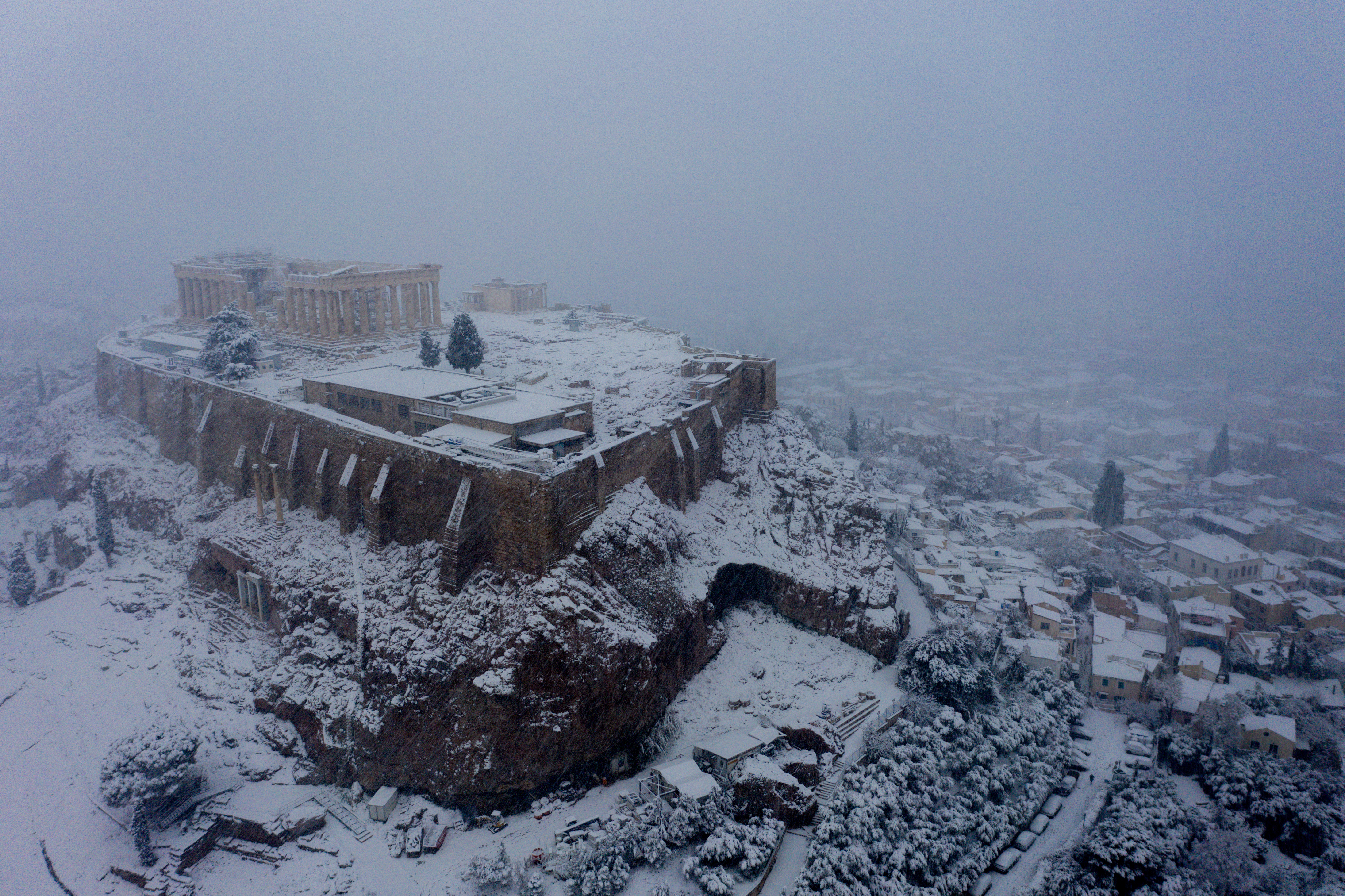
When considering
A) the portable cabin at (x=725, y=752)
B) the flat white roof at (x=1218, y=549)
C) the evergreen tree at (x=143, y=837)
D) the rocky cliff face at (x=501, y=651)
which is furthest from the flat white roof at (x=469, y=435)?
the flat white roof at (x=1218, y=549)

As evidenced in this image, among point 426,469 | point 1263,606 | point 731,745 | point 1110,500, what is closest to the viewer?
point 731,745

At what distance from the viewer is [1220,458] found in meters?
59.3

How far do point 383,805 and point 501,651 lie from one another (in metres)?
5.46

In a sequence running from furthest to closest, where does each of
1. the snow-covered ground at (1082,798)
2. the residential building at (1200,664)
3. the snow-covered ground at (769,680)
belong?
the residential building at (1200,664) → the snow-covered ground at (769,680) → the snow-covered ground at (1082,798)

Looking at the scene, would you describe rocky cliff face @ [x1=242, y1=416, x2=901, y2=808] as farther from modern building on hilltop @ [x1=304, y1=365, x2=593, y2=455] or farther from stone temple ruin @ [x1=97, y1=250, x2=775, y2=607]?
modern building on hilltop @ [x1=304, y1=365, x2=593, y2=455]

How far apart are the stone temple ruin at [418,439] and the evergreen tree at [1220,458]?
44062mm

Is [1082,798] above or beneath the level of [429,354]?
beneath

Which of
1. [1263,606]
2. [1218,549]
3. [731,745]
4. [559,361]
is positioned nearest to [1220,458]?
[1218,549]

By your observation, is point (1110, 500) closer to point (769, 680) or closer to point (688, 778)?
point (769, 680)

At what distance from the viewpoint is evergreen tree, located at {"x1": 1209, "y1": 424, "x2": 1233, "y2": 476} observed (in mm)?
59312

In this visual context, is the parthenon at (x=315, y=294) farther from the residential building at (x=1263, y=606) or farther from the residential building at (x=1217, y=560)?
the residential building at (x=1263, y=606)

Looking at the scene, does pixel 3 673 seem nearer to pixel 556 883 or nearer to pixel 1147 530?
pixel 556 883

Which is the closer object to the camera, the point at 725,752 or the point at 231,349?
the point at 725,752

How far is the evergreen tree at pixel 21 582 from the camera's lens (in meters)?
32.8
